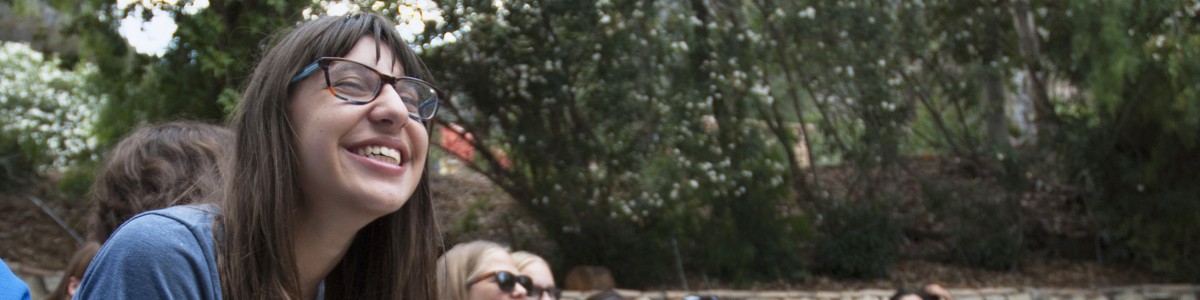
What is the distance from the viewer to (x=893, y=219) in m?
9.52

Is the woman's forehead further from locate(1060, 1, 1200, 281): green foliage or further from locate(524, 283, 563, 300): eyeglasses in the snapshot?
locate(1060, 1, 1200, 281): green foliage

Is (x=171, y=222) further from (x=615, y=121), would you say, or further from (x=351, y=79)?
(x=615, y=121)

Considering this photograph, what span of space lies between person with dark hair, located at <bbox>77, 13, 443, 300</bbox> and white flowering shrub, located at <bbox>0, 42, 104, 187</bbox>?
7281 mm

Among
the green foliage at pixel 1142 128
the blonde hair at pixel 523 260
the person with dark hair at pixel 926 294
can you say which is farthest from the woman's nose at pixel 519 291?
the green foliage at pixel 1142 128

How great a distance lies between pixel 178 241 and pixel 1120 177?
402 inches

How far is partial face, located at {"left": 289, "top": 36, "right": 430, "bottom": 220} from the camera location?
145 centimetres

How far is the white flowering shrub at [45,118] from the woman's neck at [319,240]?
7287 mm

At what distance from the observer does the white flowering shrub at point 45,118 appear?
8922 mm

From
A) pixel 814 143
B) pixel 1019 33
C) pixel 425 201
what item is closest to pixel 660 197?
pixel 814 143

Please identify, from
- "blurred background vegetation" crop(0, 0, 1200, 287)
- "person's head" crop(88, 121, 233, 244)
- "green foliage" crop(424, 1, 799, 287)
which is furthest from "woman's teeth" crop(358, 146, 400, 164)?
"green foliage" crop(424, 1, 799, 287)

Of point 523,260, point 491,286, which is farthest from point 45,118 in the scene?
point 491,286

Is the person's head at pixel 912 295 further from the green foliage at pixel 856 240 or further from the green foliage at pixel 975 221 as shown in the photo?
the green foliage at pixel 975 221

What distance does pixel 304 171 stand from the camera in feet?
4.80

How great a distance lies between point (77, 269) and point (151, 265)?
2290mm
